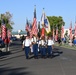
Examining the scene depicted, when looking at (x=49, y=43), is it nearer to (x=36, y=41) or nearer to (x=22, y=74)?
(x=36, y=41)

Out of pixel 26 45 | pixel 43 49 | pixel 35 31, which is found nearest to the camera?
pixel 26 45

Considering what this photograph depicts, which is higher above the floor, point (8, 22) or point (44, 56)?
point (8, 22)

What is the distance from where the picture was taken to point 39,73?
15.0m

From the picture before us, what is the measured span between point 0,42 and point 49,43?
2235 centimetres

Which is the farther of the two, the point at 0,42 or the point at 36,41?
the point at 0,42

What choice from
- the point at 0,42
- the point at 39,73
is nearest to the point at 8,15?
the point at 0,42

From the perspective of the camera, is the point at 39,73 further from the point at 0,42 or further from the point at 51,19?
→ the point at 51,19

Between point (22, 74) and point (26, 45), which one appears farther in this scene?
point (26, 45)

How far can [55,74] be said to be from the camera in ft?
48.2

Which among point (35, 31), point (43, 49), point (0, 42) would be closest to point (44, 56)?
point (43, 49)

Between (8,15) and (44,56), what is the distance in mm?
65000

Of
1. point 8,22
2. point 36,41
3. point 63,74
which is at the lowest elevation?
point 63,74

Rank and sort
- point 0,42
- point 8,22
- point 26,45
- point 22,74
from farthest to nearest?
point 8,22 < point 0,42 < point 26,45 < point 22,74

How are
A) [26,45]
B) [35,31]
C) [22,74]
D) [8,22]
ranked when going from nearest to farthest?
[22,74] → [26,45] → [35,31] → [8,22]
